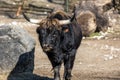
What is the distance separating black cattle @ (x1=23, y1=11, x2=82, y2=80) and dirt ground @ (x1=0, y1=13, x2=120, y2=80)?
1310 mm

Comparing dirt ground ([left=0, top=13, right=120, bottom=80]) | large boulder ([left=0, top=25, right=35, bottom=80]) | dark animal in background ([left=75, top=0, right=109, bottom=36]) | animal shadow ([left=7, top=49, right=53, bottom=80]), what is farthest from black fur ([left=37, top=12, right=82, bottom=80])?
dark animal in background ([left=75, top=0, right=109, bottom=36])

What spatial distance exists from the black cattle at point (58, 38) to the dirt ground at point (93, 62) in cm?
131

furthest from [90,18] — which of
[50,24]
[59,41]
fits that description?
[50,24]

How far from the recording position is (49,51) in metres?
8.11

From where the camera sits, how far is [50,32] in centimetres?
789

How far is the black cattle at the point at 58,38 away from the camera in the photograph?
7.88m

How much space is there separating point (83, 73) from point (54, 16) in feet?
8.46

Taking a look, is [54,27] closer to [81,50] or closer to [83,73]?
[83,73]

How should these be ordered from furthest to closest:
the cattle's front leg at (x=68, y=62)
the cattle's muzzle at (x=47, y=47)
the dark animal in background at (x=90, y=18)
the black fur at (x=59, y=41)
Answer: the dark animal in background at (x=90, y=18) < the cattle's front leg at (x=68, y=62) < the black fur at (x=59, y=41) < the cattle's muzzle at (x=47, y=47)

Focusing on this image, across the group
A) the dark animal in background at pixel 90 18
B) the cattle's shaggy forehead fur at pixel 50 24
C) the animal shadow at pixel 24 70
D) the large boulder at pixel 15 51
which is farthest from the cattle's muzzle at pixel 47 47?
the dark animal in background at pixel 90 18

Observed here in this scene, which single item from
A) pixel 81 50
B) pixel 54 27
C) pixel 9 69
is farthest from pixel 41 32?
pixel 81 50

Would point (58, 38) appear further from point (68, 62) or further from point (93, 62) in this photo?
point (93, 62)

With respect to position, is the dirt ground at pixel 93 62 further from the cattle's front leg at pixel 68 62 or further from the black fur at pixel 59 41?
the black fur at pixel 59 41

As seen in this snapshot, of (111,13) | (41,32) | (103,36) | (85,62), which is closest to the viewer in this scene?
(41,32)
